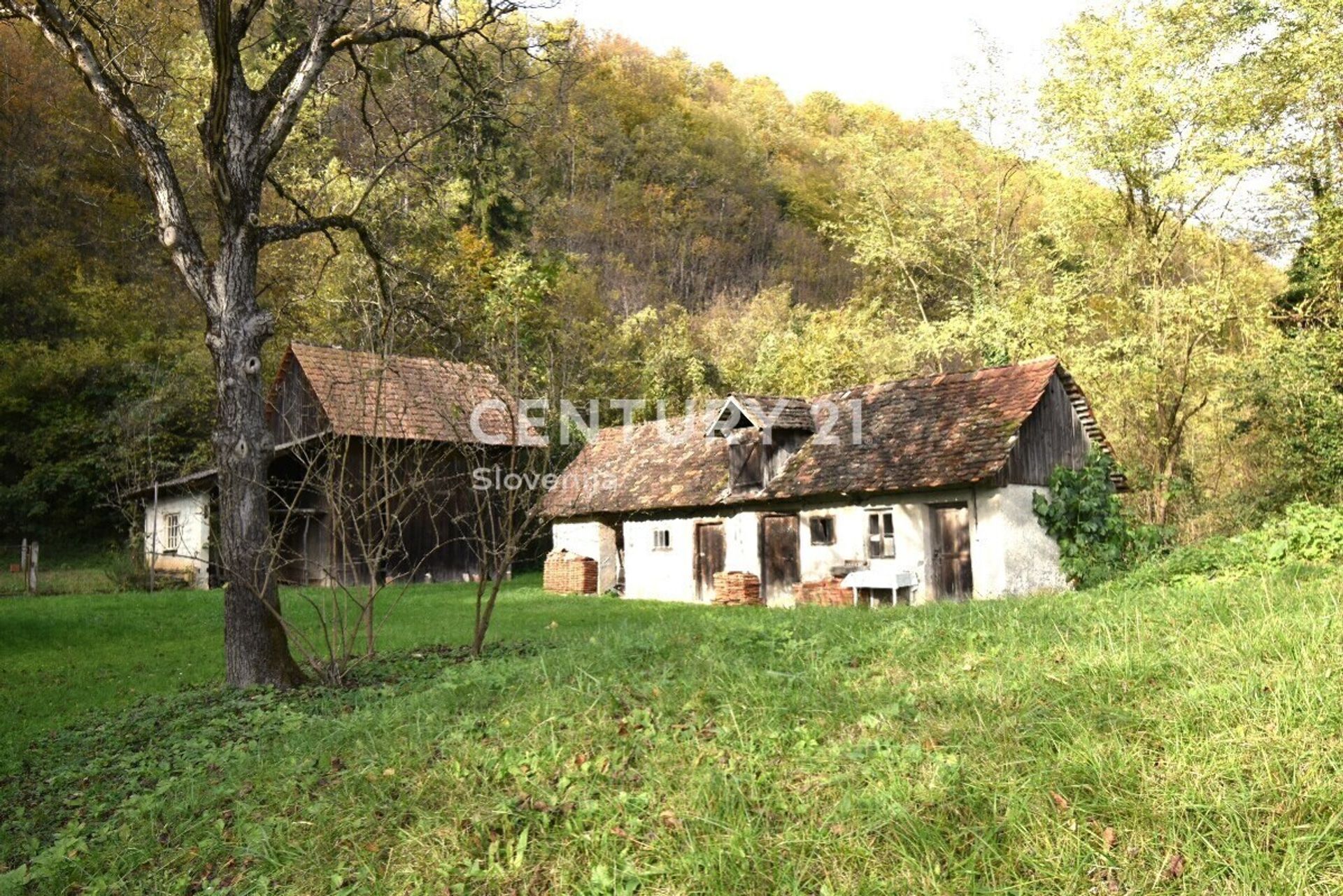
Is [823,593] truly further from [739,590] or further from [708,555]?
[708,555]

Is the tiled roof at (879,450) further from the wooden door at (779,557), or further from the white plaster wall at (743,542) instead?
the wooden door at (779,557)

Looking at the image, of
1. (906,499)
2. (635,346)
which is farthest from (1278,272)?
(635,346)

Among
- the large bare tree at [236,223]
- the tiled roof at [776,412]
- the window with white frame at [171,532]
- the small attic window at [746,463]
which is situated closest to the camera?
the large bare tree at [236,223]

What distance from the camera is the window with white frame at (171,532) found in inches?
1260

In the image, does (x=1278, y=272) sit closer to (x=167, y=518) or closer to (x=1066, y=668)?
(x=1066, y=668)

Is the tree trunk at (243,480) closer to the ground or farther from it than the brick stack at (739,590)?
farther from it

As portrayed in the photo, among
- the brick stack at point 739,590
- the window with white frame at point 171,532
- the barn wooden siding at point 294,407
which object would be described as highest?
the barn wooden siding at point 294,407

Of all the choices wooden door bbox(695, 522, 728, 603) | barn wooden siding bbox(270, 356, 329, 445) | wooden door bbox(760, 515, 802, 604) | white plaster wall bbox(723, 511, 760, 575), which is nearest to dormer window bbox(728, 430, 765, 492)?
white plaster wall bbox(723, 511, 760, 575)

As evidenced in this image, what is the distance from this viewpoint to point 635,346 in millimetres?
40406

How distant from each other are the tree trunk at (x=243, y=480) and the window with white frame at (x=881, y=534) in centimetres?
1406

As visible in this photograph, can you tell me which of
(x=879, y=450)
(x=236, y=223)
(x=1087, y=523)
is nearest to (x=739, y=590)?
(x=879, y=450)

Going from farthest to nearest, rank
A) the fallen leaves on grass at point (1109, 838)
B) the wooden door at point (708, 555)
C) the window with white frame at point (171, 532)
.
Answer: the window with white frame at point (171, 532)
the wooden door at point (708, 555)
the fallen leaves on grass at point (1109, 838)

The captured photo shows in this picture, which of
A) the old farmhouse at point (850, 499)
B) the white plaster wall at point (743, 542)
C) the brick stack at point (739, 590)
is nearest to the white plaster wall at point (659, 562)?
the old farmhouse at point (850, 499)

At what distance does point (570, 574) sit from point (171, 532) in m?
14.3
